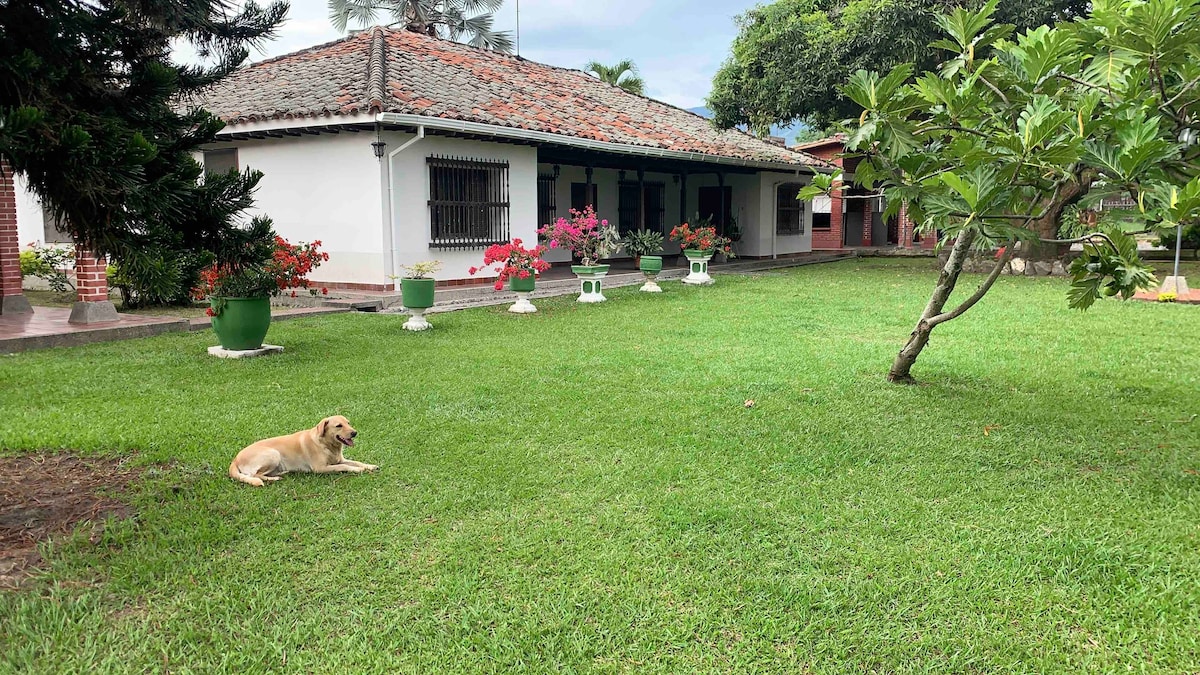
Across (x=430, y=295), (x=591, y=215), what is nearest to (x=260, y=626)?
(x=430, y=295)

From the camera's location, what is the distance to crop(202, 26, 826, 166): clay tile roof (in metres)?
11.3

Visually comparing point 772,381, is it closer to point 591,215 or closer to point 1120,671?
point 1120,671

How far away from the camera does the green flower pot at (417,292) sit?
8.60 m

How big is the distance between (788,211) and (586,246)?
39.0 ft

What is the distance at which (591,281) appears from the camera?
11.5 m

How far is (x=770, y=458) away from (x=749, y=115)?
16.3 meters

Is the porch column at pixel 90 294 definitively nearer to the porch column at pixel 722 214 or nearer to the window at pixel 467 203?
the window at pixel 467 203

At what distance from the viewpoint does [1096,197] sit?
366 cm

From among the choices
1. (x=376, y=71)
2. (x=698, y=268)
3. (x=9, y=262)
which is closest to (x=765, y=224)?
(x=698, y=268)

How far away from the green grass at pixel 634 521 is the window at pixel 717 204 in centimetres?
1385

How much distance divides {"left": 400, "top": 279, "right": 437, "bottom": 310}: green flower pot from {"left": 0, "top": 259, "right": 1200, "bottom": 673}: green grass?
76.2 inches

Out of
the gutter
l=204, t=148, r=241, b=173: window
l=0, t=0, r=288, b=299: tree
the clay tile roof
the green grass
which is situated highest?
the clay tile roof

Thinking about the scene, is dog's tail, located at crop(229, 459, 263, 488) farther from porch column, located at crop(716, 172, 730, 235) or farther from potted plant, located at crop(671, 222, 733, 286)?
porch column, located at crop(716, 172, 730, 235)

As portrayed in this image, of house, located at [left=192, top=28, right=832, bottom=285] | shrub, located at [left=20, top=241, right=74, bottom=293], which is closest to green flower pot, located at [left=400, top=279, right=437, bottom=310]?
house, located at [left=192, top=28, right=832, bottom=285]
